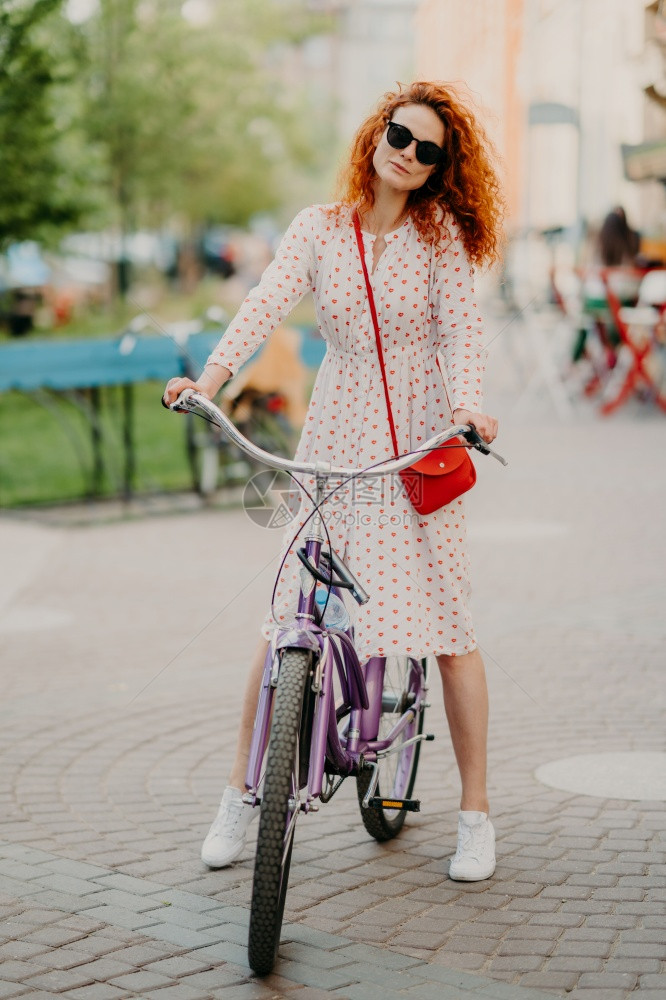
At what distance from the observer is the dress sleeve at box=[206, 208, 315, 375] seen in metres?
3.77

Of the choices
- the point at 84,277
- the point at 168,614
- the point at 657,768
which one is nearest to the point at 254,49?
the point at 84,277

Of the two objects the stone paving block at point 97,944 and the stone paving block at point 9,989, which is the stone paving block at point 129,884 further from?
the stone paving block at point 9,989

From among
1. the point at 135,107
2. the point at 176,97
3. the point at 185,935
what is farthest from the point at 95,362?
the point at 176,97

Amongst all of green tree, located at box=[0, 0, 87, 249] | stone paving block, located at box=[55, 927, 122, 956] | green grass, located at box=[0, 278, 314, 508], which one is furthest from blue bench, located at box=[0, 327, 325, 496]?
stone paving block, located at box=[55, 927, 122, 956]

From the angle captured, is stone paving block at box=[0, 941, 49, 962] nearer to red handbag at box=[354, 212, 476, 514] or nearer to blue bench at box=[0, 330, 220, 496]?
red handbag at box=[354, 212, 476, 514]

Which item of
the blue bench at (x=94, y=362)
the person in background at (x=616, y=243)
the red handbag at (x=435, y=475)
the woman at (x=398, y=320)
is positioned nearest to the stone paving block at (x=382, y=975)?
the woman at (x=398, y=320)

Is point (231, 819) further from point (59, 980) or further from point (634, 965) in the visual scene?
point (634, 965)

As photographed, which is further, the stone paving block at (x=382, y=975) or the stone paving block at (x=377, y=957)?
the stone paving block at (x=377, y=957)

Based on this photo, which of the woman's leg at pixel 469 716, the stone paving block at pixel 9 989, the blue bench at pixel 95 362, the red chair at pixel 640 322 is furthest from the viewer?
the red chair at pixel 640 322

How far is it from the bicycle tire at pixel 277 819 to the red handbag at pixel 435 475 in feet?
2.05

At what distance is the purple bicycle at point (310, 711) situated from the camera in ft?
11.0

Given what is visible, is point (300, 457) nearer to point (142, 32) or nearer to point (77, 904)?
point (77, 904)

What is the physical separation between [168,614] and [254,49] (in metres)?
22.7

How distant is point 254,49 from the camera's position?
92.5 feet
